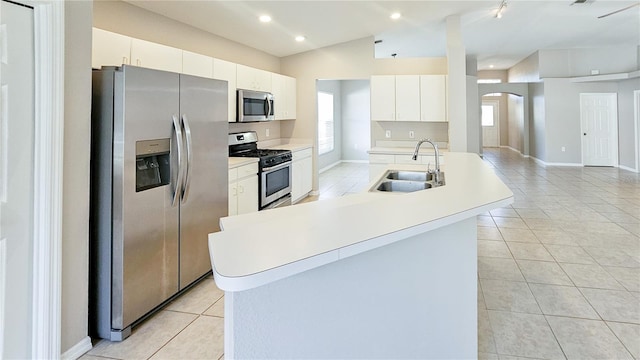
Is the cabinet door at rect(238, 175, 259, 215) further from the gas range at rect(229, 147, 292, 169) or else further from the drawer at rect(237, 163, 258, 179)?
the gas range at rect(229, 147, 292, 169)

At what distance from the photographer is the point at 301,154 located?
20.3ft

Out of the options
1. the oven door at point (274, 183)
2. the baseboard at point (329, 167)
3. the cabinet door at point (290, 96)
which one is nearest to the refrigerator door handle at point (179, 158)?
the oven door at point (274, 183)

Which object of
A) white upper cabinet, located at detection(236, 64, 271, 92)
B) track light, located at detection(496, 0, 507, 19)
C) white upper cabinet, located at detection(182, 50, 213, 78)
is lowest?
white upper cabinet, located at detection(182, 50, 213, 78)

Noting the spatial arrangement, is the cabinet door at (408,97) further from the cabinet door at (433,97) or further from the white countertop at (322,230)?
the white countertop at (322,230)

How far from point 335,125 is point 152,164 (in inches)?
357

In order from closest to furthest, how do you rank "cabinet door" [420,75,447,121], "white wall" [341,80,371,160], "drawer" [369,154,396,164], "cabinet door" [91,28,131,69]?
"cabinet door" [91,28,131,69] → "drawer" [369,154,396,164] → "cabinet door" [420,75,447,121] → "white wall" [341,80,371,160]

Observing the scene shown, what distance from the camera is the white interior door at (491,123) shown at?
53.3 feet

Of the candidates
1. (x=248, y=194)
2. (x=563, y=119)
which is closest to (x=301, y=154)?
(x=248, y=194)

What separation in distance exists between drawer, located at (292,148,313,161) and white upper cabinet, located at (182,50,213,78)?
2036 mm

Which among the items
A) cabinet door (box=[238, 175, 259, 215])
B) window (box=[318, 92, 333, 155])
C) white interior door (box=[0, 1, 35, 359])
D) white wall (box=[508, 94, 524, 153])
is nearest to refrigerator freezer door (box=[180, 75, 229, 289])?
cabinet door (box=[238, 175, 259, 215])

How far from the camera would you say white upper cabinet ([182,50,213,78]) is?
149 inches

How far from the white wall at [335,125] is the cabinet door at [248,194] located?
19.1 feet

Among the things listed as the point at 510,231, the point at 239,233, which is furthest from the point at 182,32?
the point at 510,231

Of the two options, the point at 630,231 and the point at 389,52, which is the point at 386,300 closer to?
the point at 630,231
